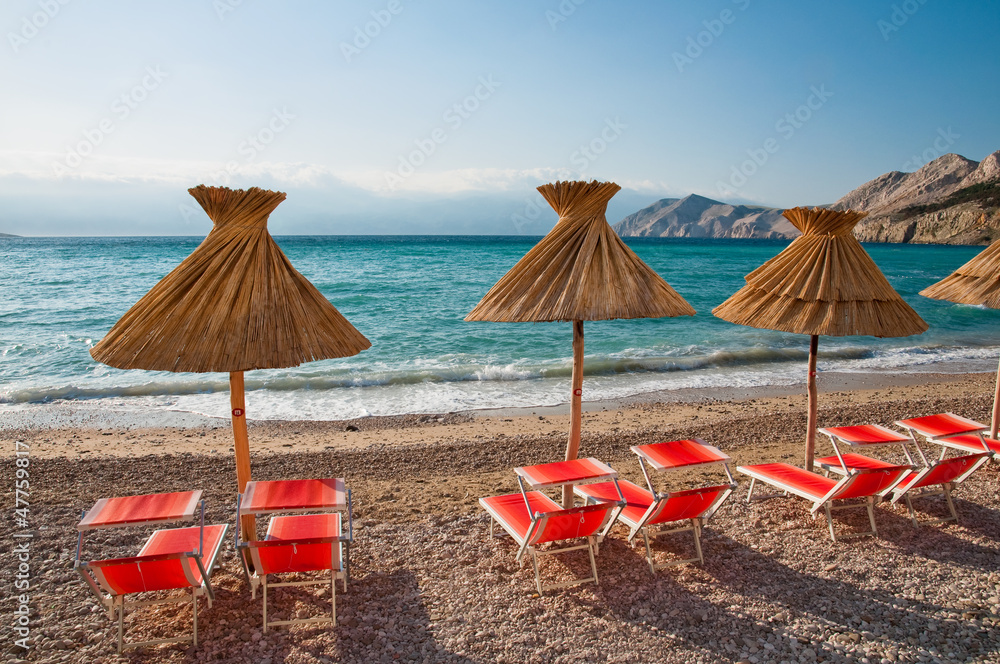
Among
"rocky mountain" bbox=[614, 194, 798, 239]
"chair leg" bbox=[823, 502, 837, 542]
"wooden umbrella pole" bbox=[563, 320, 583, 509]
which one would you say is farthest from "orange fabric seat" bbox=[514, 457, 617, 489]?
"rocky mountain" bbox=[614, 194, 798, 239]

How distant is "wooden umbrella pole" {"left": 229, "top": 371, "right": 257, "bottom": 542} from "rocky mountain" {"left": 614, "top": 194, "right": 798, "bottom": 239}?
15095 cm

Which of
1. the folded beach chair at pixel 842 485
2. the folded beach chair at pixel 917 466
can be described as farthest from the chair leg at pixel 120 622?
the folded beach chair at pixel 917 466

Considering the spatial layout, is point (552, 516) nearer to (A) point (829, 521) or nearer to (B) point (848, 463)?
(A) point (829, 521)

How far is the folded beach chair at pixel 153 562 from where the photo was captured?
3031 mm

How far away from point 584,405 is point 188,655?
25.2 ft

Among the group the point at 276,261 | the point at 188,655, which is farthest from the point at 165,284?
the point at 188,655

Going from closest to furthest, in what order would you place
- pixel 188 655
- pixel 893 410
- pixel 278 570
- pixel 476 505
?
1. pixel 188 655
2. pixel 278 570
3. pixel 476 505
4. pixel 893 410

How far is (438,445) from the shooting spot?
7215 mm

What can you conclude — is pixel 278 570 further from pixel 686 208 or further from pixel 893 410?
pixel 686 208

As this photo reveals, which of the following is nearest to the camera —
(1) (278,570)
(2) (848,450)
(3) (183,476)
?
(1) (278,570)

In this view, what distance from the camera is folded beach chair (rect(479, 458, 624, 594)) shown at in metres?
3.62

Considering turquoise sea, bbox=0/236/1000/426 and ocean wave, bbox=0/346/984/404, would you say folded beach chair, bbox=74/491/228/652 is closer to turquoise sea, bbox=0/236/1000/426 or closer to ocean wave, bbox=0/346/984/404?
turquoise sea, bbox=0/236/1000/426

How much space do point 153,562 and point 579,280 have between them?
10.2 feet

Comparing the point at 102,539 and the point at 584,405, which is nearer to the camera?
the point at 102,539
